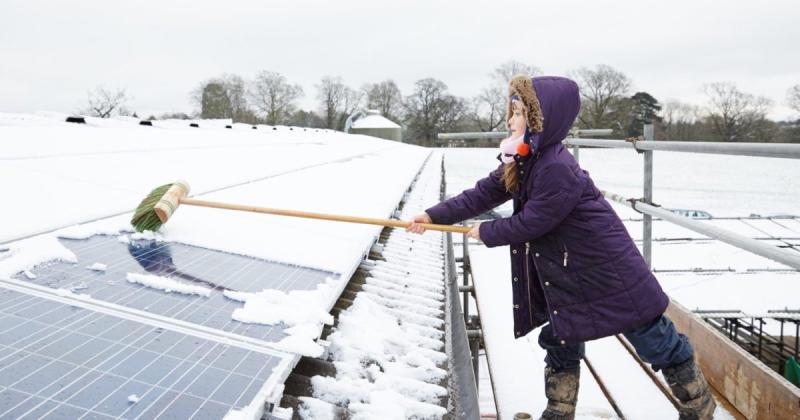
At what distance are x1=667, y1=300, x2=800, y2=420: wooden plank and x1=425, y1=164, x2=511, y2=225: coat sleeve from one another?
140 centimetres

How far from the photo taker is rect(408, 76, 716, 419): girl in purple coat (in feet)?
7.16

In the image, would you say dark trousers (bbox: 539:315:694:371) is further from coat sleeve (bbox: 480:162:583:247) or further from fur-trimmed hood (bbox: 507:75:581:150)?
fur-trimmed hood (bbox: 507:75:581:150)

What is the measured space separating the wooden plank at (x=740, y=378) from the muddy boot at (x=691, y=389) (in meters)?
0.32

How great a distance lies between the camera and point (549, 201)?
2.17 meters

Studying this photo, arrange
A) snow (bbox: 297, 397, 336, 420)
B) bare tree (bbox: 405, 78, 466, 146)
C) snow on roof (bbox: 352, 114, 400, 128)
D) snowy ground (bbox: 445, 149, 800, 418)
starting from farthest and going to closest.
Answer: bare tree (bbox: 405, 78, 466, 146) → snow on roof (bbox: 352, 114, 400, 128) → snowy ground (bbox: 445, 149, 800, 418) → snow (bbox: 297, 397, 336, 420)

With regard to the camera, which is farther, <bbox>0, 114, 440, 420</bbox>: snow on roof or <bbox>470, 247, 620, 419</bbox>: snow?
<bbox>470, 247, 620, 419</bbox>: snow

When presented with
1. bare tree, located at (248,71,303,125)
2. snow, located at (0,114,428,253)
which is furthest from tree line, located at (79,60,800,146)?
snow, located at (0,114,428,253)

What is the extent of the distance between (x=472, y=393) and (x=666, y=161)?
4505 centimetres

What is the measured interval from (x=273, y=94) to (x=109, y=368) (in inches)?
2545

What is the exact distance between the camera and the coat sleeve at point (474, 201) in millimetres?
2750

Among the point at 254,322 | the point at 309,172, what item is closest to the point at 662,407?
the point at 254,322

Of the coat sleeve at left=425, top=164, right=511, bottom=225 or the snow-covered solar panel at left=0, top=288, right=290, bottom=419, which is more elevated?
the coat sleeve at left=425, top=164, right=511, bottom=225

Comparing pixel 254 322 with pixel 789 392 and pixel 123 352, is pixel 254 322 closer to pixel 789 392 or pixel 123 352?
pixel 123 352

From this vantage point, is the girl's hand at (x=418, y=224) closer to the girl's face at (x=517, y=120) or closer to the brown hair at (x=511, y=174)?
the brown hair at (x=511, y=174)
